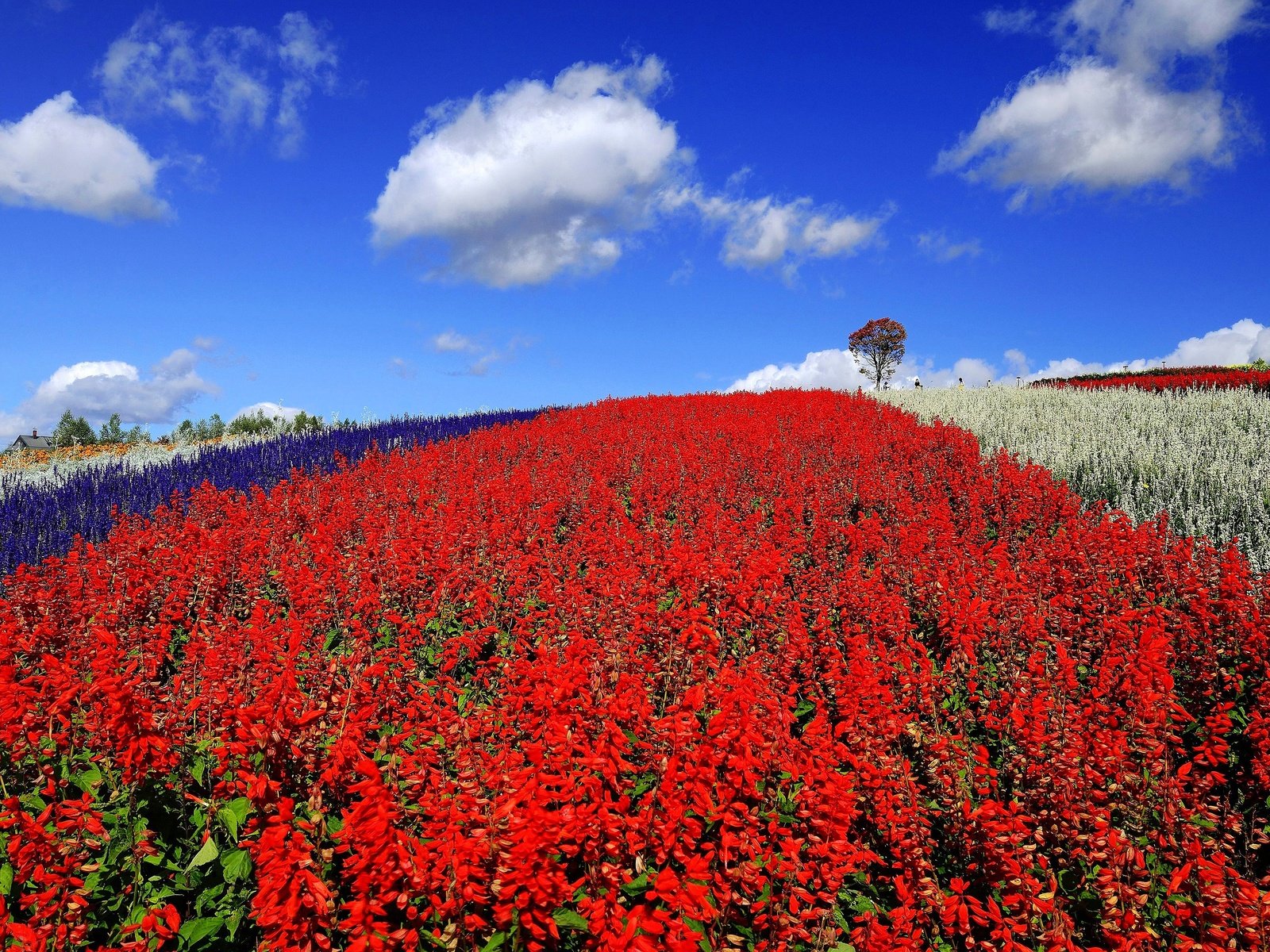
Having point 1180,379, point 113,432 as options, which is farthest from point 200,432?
point 1180,379

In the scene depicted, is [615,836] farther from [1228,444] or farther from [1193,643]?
[1228,444]

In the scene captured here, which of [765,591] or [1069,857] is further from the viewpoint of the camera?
[765,591]

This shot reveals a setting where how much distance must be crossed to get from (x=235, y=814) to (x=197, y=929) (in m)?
0.54

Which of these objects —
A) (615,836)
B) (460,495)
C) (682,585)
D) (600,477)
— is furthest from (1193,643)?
(460,495)

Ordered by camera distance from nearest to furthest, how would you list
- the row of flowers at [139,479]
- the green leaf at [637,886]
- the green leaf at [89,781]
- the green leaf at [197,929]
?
the green leaf at [197,929] → the green leaf at [637,886] → the green leaf at [89,781] → the row of flowers at [139,479]

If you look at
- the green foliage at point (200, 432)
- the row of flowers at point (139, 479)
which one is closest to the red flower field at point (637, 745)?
the row of flowers at point (139, 479)

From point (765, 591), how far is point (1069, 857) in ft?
10.0

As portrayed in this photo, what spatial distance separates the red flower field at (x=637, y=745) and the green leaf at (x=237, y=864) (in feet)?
0.04

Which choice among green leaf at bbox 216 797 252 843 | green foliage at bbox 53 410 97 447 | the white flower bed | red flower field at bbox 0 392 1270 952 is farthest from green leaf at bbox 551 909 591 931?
green foliage at bbox 53 410 97 447

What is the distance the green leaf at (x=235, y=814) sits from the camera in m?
3.42

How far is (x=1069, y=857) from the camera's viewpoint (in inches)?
139

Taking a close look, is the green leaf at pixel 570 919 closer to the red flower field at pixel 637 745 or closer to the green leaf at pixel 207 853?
the red flower field at pixel 637 745

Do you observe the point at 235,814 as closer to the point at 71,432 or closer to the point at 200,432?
the point at 200,432

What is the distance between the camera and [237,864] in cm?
329
